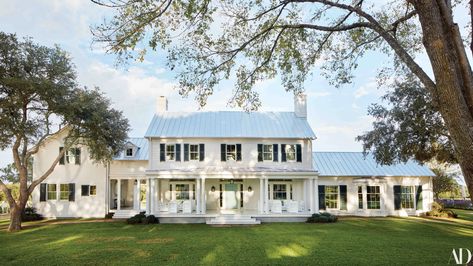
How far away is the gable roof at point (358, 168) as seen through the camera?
26.1 m

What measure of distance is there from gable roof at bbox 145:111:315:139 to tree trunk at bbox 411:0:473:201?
1793cm

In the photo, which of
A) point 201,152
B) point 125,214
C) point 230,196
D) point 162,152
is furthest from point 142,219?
point 230,196

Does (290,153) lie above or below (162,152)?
below

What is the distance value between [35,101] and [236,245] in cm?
1380

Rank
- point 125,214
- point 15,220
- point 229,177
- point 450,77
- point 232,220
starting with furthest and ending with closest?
point 125,214 < point 229,177 < point 232,220 < point 15,220 < point 450,77

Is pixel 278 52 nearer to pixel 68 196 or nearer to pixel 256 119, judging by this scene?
pixel 256 119

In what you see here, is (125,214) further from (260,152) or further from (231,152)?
(260,152)

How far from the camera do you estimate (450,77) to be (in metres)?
5.01

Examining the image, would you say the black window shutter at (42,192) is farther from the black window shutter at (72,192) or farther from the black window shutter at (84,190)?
the black window shutter at (84,190)

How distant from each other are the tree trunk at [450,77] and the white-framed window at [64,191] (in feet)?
84.7

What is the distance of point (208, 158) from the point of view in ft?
77.5

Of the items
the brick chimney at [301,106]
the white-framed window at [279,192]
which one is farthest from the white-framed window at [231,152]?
the brick chimney at [301,106]

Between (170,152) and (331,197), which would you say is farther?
(331,197)

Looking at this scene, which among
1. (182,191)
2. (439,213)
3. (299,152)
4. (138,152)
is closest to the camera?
(299,152)
